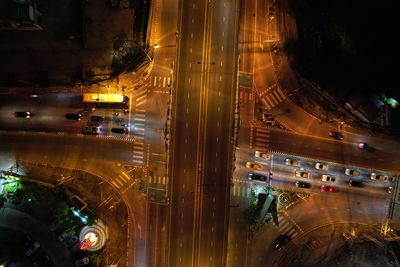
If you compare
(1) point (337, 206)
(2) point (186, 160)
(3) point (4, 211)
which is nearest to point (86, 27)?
(2) point (186, 160)

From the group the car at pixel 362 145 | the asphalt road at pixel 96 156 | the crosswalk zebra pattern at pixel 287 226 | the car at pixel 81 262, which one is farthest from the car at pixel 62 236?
the car at pixel 362 145

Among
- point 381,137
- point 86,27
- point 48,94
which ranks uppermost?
point 86,27

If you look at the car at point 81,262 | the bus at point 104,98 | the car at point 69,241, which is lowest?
the car at point 81,262

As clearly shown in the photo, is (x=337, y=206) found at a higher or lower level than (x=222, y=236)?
higher

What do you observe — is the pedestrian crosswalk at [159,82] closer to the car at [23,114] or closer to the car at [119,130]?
the car at [119,130]

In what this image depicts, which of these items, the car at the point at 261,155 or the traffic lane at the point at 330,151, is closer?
the traffic lane at the point at 330,151

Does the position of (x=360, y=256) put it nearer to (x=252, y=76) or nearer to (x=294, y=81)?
(x=294, y=81)
